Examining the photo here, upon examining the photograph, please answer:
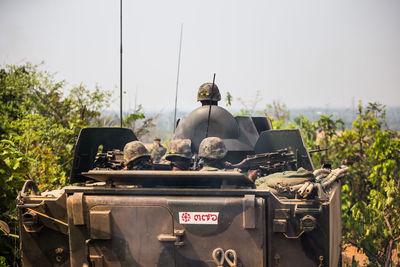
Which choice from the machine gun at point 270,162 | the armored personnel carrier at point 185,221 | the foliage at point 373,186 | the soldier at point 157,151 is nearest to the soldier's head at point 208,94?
the machine gun at point 270,162

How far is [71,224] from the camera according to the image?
418cm

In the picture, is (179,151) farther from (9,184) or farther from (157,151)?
(157,151)

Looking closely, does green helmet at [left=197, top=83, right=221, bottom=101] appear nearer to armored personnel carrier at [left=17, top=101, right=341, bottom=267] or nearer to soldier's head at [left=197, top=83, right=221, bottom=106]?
soldier's head at [left=197, top=83, right=221, bottom=106]

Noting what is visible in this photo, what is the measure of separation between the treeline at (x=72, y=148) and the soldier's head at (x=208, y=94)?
2.49 meters

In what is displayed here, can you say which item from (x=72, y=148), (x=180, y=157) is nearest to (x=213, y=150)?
Answer: (x=180, y=157)

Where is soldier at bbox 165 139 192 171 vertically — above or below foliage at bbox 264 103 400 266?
above

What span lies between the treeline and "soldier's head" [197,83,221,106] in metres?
2.49

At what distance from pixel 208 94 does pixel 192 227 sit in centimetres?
336

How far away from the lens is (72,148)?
920 cm

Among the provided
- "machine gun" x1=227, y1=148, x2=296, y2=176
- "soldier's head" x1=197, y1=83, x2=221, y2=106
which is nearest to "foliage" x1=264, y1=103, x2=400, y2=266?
"machine gun" x1=227, y1=148, x2=296, y2=176

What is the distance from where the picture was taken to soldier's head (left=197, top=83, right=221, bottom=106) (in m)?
7.09

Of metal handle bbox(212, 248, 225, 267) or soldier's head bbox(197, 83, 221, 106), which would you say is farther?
soldier's head bbox(197, 83, 221, 106)

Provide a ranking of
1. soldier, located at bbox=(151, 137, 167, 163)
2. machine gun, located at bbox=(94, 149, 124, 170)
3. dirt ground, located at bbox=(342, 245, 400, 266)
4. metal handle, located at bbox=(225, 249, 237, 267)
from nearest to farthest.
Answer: metal handle, located at bbox=(225, 249, 237, 267) → machine gun, located at bbox=(94, 149, 124, 170) → dirt ground, located at bbox=(342, 245, 400, 266) → soldier, located at bbox=(151, 137, 167, 163)

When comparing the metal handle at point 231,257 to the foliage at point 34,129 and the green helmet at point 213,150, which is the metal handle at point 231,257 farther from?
the foliage at point 34,129
